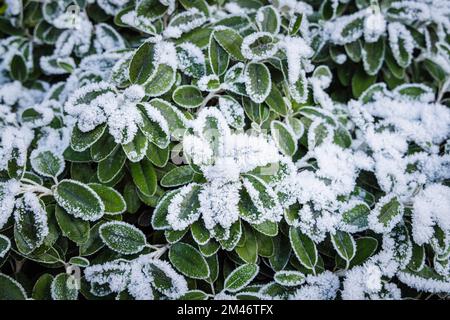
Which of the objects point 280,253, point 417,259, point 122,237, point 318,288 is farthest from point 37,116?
point 417,259

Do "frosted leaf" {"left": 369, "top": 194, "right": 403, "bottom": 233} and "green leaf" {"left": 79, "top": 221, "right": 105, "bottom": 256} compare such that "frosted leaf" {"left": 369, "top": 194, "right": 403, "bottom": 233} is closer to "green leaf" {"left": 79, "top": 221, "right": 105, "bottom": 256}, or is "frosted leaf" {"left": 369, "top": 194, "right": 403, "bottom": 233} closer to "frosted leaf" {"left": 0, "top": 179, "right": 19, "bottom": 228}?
"green leaf" {"left": 79, "top": 221, "right": 105, "bottom": 256}

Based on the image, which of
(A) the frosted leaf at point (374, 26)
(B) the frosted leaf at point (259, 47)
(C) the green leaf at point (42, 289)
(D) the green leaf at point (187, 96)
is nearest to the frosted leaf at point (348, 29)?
(A) the frosted leaf at point (374, 26)

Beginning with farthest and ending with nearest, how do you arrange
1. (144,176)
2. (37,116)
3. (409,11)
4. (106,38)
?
(106,38), (409,11), (37,116), (144,176)

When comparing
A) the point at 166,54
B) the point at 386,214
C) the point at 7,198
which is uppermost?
the point at 166,54

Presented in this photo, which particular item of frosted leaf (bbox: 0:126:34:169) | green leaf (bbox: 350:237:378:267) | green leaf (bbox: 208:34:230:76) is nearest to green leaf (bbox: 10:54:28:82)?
frosted leaf (bbox: 0:126:34:169)

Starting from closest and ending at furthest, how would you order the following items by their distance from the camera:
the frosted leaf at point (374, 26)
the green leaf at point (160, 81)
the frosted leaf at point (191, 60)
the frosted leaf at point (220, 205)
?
the frosted leaf at point (220, 205) → the green leaf at point (160, 81) → the frosted leaf at point (191, 60) → the frosted leaf at point (374, 26)

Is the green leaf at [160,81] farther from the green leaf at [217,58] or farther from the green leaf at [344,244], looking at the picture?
the green leaf at [344,244]

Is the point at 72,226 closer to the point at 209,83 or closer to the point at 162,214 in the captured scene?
the point at 162,214
